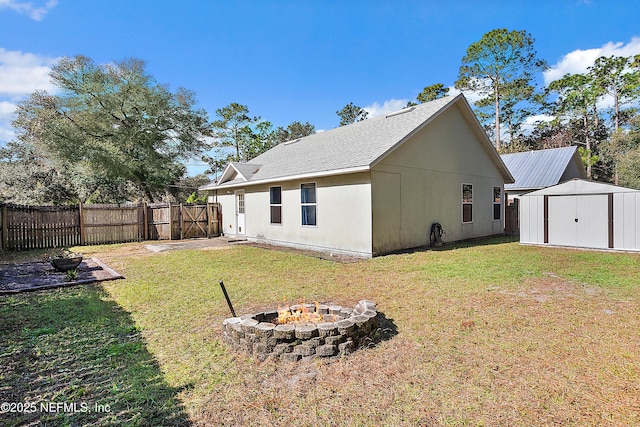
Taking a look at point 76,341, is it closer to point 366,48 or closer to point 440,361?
point 440,361

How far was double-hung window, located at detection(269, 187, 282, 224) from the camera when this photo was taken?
12.5m

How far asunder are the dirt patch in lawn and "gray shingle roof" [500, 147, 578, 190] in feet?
59.8

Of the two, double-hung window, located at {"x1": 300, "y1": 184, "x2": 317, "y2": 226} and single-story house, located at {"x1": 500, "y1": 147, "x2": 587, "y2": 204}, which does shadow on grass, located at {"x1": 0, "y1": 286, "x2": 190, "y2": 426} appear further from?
single-story house, located at {"x1": 500, "y1": 147, "x2": 587, "y2": 204}

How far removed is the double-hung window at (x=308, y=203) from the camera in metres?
10.9

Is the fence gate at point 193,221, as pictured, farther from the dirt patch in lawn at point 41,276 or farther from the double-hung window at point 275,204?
the dirt patch in lawn at point 41,276

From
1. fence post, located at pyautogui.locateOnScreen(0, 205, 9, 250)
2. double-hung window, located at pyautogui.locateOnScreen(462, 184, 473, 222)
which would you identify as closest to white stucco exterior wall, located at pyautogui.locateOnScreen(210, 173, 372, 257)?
double-hung window, located at pyautogui.locateOnScreen(462, 184, 473, 222)

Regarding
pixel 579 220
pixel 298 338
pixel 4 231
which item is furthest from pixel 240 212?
pixel 579 220

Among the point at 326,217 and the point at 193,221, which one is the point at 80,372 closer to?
the point at 326,217

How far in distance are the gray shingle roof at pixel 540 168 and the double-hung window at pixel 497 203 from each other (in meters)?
3.22

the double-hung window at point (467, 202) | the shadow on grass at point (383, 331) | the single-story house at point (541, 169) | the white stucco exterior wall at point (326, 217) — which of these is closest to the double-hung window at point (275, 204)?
the white stucco exterior wall at point (326, 217)

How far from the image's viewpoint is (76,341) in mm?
3717

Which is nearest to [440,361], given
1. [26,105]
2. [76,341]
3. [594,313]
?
[594,313]

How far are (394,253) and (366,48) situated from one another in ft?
40.9

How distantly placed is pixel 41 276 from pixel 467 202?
1358cm
